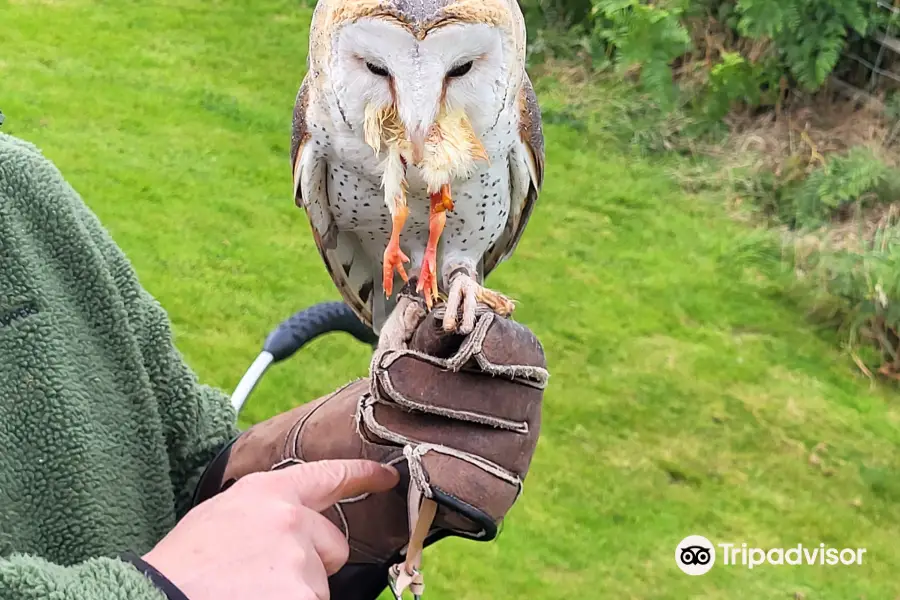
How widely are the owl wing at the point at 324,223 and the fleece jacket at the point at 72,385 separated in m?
0.28

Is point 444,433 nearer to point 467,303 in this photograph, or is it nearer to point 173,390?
point 467,303

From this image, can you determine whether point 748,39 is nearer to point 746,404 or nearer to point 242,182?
point 746,404

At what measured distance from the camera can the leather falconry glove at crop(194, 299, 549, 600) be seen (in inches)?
35.4

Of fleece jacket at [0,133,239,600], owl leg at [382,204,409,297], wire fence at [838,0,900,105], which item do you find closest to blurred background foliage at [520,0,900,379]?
wire fence at [838,0,900,105]

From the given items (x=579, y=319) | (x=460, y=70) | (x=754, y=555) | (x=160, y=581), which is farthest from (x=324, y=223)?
(x=579, y=319)

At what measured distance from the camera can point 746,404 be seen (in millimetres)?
2881

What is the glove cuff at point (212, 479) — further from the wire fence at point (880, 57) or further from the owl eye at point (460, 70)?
the wire fence at point (880, 57)

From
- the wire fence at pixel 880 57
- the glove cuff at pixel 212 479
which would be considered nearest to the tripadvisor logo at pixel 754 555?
the glove cuff at pixel 212 479

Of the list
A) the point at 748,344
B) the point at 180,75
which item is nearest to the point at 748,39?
the point at 748,344

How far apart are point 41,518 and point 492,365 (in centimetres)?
51

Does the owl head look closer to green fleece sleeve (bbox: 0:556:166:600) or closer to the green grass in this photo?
green fleece sleeve (bbox: 0:556:166:600)

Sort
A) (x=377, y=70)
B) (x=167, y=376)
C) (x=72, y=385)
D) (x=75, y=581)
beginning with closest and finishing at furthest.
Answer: (x=75, y=581)
(x=377, y=70)
(x=72, y=385)
(x=167, y=376)

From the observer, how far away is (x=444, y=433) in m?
0.94

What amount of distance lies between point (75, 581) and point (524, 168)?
0.83 metres
